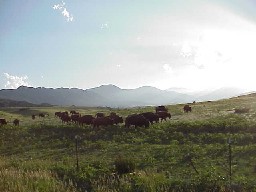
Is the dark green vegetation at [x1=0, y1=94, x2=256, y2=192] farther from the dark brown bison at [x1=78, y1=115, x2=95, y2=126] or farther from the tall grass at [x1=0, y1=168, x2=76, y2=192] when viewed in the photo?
the dark brown bison at [x1=78, y1=115, x2=95, y2=126]

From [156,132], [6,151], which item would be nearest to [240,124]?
[156,132]

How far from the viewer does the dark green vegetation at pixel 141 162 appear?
1686 centimetres

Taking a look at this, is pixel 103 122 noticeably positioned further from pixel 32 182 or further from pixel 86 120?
pixel 32 182

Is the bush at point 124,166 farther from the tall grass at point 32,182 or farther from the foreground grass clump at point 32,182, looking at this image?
the tall grass at point 32,182

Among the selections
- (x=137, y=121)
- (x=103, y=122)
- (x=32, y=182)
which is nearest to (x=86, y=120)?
(x=103, y=122)

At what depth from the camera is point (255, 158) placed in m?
20.3

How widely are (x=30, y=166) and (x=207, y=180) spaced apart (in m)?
11.4

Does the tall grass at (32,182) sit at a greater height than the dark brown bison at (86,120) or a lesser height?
lesser

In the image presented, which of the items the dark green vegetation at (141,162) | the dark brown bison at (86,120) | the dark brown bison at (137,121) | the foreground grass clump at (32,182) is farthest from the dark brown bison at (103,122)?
the foreground grass clump at (32,182)

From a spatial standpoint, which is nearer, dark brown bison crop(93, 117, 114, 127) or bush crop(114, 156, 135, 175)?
bush crop(114, 156, 135, 175)

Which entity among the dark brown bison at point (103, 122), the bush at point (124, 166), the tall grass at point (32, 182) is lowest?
the tall grass at point (32, 182)

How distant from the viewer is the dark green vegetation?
664 inches

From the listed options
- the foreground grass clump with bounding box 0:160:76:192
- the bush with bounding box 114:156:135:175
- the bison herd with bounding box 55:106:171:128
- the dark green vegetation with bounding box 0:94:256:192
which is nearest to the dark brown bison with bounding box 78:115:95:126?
the bison herd with bounding box 55:106:171:128

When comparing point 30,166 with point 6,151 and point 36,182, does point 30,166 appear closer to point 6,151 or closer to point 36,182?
point 36,182
